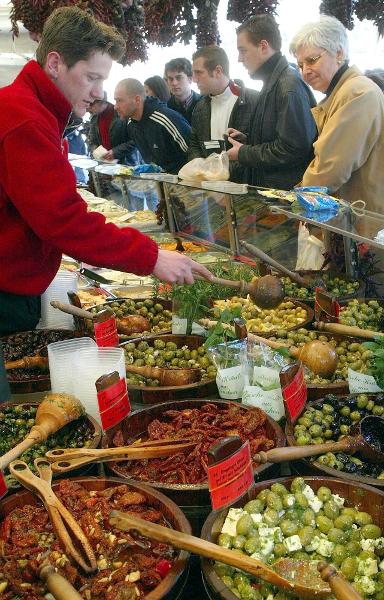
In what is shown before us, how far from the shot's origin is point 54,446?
209cm

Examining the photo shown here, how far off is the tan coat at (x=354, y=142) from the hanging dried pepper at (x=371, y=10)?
805 mm

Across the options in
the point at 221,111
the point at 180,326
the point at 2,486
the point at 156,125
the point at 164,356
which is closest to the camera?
the point at 2,486

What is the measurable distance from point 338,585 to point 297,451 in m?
0.56

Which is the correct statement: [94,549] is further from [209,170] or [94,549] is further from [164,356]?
[209,170]

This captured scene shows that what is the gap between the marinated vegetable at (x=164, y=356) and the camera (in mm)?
2641

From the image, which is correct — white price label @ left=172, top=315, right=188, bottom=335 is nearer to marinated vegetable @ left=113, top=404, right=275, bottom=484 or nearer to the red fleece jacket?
the red fleece jacket

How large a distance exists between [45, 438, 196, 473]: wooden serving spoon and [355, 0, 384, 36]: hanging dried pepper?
3.74 metres

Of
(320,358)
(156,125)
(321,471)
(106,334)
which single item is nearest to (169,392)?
(106,334)

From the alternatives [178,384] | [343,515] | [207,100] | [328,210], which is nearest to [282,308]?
[328,210]

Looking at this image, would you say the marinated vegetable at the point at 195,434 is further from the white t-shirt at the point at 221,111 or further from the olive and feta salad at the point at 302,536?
the white t-shirt at the point at 221,111

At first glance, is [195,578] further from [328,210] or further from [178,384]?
[328,210]

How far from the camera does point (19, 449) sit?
6.12 ft

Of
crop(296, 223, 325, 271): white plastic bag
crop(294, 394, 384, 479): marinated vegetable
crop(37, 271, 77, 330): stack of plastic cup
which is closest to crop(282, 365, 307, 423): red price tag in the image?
crop(294, 394, 384, 479): marinated vegetable

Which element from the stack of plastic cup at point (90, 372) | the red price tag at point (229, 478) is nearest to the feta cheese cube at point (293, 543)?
the red price tag at point (229, 478)
